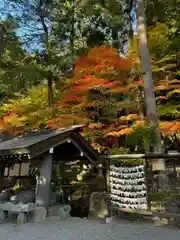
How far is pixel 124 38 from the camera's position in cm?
1443

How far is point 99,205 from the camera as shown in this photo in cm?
739

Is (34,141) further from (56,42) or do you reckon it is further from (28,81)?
(56,42)

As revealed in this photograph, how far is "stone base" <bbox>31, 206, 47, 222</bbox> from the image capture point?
7031mm

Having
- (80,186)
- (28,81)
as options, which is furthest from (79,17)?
(80,186)

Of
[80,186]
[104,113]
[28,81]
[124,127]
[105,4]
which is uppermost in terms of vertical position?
[105,4]

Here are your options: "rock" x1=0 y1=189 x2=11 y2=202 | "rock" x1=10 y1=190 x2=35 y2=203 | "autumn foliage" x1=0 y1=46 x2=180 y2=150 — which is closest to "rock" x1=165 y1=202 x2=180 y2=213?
"autumn foliage" x1=0 y1=46 x2=180 y2=150

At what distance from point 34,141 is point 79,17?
910 cm

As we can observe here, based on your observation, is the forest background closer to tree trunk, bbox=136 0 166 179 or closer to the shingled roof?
tree trunk, bbox=136 0 166 179

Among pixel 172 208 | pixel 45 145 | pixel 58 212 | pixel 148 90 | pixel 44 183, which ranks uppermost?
pixel 148 90

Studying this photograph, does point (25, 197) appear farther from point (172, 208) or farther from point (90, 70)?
point (90, 70)

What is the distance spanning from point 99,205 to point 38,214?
62.2 inches

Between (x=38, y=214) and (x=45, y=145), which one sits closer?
(x=38, y=214)

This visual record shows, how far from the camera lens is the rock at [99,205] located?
7191 millimetres

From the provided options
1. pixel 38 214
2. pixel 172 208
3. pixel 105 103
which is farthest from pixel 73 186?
pixel 172 208
